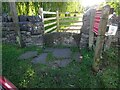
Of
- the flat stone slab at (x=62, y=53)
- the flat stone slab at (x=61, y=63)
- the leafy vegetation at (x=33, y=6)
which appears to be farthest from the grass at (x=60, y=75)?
the leafy vegetation at (x=33, y=6)

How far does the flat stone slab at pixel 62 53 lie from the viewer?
17.0 feet

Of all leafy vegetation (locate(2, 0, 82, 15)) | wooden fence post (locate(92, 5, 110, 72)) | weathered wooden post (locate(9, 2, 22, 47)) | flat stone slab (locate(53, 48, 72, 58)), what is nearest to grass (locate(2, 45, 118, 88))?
wooden fence post (locate(92, 5, 110, 72))

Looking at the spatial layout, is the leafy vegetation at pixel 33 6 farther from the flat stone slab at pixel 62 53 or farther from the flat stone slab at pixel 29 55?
the flat stone slab at pixel 62 53

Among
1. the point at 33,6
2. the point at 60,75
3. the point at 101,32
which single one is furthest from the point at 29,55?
the point at 33,6

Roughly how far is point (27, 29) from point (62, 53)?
1479 mm

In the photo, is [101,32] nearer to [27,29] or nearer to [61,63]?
[61,63]

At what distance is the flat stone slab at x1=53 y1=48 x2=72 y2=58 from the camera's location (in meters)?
5.19

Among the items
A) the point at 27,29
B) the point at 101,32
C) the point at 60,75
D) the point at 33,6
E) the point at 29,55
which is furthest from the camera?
the point at 33,6

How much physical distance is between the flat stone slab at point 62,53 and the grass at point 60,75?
56 cm

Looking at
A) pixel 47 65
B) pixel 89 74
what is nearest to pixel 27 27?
pixel 47 65

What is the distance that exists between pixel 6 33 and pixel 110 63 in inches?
145

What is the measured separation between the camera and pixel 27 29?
19.7 ft

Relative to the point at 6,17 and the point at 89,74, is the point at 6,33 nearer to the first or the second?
the point at 6,17

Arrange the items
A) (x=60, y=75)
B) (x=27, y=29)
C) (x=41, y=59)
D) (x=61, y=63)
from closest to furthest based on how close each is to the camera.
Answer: (x=60, y=75), (x=61, y=63), (x=41, y=59), (x=27, y=29)
